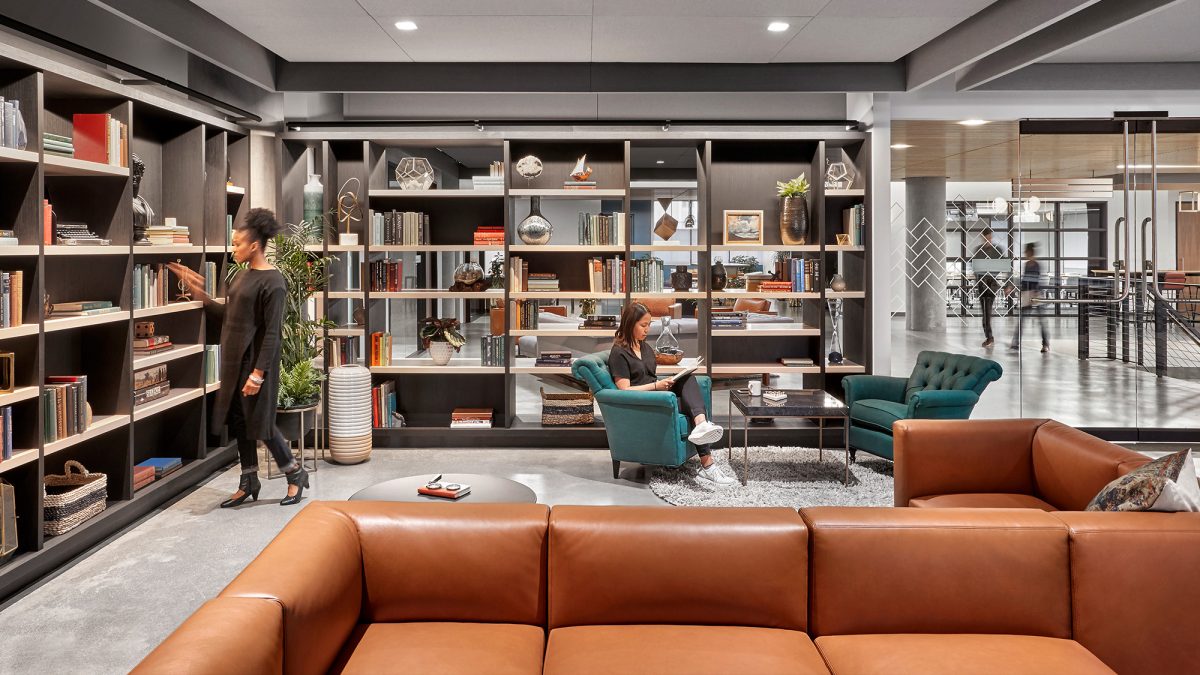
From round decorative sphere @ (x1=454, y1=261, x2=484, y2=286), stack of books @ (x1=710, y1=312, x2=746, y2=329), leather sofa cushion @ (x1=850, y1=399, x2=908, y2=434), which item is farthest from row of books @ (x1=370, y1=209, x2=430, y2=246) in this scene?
leather sofa cushion @ (x1=850, y1=399, x2=908, y2=434)

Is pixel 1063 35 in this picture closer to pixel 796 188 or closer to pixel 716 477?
pixel 796 188

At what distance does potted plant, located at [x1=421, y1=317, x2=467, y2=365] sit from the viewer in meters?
6.60

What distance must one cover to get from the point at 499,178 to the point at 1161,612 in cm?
538

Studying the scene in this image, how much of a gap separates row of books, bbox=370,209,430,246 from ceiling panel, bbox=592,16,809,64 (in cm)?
199

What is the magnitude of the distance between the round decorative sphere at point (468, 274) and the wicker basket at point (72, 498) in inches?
116

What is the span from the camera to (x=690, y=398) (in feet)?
17.7

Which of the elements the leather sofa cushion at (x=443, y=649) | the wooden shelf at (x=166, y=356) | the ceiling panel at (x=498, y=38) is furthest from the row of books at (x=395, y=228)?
the leather sofa cushion at (x=443, y=649)

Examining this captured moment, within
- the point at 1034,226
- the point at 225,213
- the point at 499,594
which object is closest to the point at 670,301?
the point at 1034,226

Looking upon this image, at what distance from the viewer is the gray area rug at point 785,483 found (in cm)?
485

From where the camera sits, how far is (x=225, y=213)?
574cm

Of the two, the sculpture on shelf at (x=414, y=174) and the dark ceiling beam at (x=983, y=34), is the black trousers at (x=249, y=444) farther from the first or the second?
the dark ceiling beam at (x=983, y=34)

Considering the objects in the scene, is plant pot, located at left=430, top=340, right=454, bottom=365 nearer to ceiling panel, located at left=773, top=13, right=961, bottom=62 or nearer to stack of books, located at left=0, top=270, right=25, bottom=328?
→ stack of books, located at left=0, top=270, right=25, bottom=328

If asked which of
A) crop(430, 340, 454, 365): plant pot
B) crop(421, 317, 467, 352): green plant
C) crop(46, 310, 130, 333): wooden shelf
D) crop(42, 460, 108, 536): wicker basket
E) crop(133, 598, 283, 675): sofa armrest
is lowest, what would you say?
crop(42, 460, 108, 536): wicker basket

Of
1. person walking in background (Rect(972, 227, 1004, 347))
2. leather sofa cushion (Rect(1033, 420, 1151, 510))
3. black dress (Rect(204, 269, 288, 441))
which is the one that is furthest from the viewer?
person walking in background (Rect(972, 227, 1004, 347))
